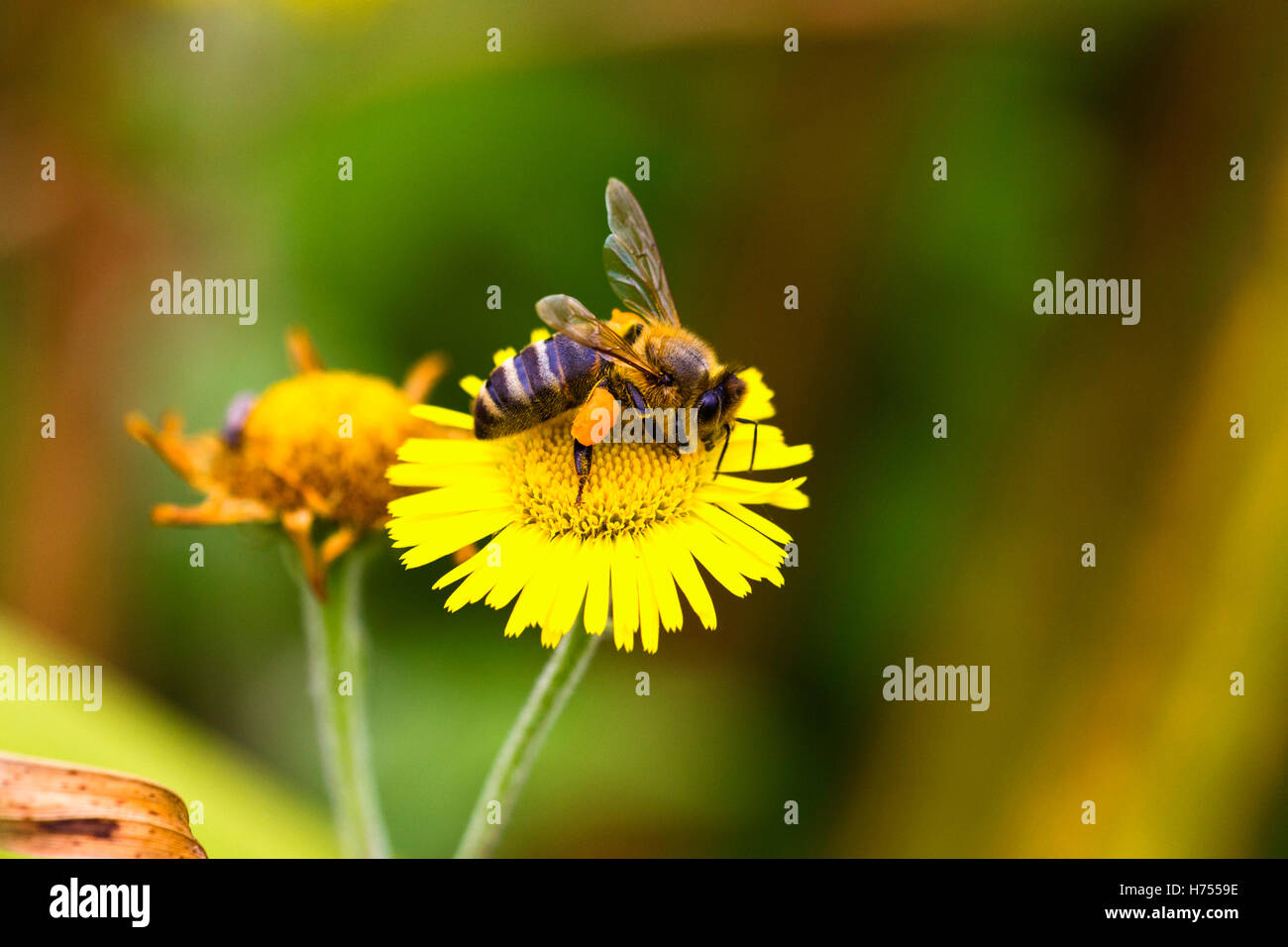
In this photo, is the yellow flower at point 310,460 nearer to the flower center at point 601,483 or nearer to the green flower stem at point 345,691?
the green flower stem at point 345,691

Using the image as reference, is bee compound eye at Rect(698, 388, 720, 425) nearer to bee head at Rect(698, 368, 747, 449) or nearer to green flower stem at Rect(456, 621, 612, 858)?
bee head at Rect(698, 368, 747, 449)

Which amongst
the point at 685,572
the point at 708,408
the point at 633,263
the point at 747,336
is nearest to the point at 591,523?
the point at 685,572

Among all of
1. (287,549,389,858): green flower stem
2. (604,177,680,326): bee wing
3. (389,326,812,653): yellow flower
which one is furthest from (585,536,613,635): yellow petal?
(604,177,680,326): bee wing

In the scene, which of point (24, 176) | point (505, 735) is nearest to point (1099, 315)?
point (505, 735)

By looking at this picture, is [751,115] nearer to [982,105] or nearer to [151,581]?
[982,105]

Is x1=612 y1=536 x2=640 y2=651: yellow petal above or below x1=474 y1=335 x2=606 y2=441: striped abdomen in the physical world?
below

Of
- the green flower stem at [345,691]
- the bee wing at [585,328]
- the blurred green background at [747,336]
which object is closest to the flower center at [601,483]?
the bee wing at [585,328]
